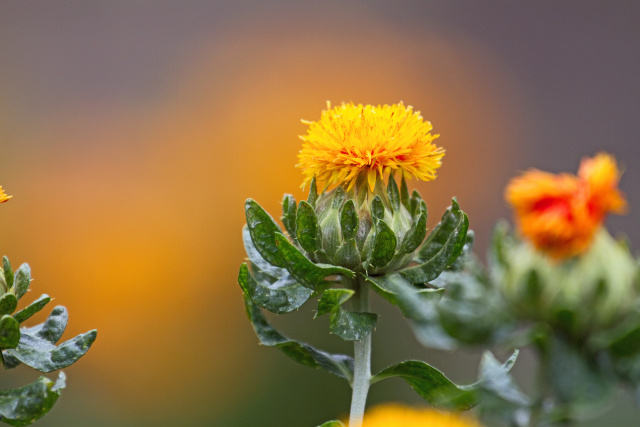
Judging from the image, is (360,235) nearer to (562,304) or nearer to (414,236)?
(414,236)

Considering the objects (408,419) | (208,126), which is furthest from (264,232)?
(208,126)

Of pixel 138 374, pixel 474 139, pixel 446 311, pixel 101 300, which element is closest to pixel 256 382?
pixel 138 374

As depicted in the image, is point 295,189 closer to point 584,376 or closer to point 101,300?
point 101,300

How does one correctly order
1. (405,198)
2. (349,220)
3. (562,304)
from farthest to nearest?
(405,198), (349,220), (562,304)

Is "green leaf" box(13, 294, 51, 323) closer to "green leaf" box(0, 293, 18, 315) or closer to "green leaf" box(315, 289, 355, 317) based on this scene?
"green leaf" box(0, 293, 18, 315)

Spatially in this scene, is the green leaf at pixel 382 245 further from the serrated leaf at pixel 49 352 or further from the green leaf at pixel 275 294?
the serrated leaf at pixel 49 352

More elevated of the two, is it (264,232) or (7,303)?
(264,232)

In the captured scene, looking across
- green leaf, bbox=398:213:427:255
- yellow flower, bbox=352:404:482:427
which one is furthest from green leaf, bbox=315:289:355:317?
yellow flower, bbox=352:404:482:427
